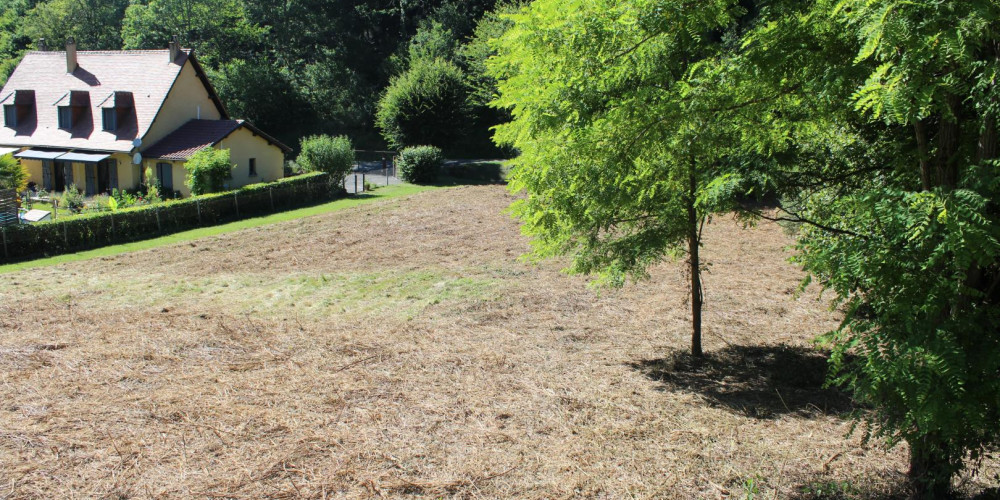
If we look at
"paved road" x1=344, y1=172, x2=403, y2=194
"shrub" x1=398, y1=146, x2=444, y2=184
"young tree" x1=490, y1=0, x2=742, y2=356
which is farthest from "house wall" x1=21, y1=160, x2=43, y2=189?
"young tree" x1=490, y1=0, x2=742, y2=356

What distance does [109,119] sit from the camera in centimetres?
3459

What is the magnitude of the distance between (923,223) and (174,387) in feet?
31.8

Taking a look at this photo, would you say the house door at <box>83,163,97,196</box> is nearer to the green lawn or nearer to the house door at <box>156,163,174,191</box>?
the house door at <box>156,163,174,191</box>

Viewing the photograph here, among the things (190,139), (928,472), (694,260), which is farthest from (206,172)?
(928,472)

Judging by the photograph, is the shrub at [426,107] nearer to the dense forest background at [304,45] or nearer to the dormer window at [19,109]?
the dense forest background at [304,45]

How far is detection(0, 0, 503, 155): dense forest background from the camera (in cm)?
5425

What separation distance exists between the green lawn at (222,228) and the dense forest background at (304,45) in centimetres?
1691

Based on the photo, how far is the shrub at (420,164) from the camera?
134ft

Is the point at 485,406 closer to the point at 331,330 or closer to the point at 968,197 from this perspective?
the point at 331,330

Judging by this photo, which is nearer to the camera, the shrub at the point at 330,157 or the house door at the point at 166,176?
the house door at the point at 166,176

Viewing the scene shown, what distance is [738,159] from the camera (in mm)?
9156

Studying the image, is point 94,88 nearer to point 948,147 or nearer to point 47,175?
point 47,175

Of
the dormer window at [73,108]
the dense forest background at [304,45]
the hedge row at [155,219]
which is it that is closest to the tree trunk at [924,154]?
the hedge row at [155,219]

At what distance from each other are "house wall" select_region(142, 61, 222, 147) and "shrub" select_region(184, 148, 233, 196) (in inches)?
199
